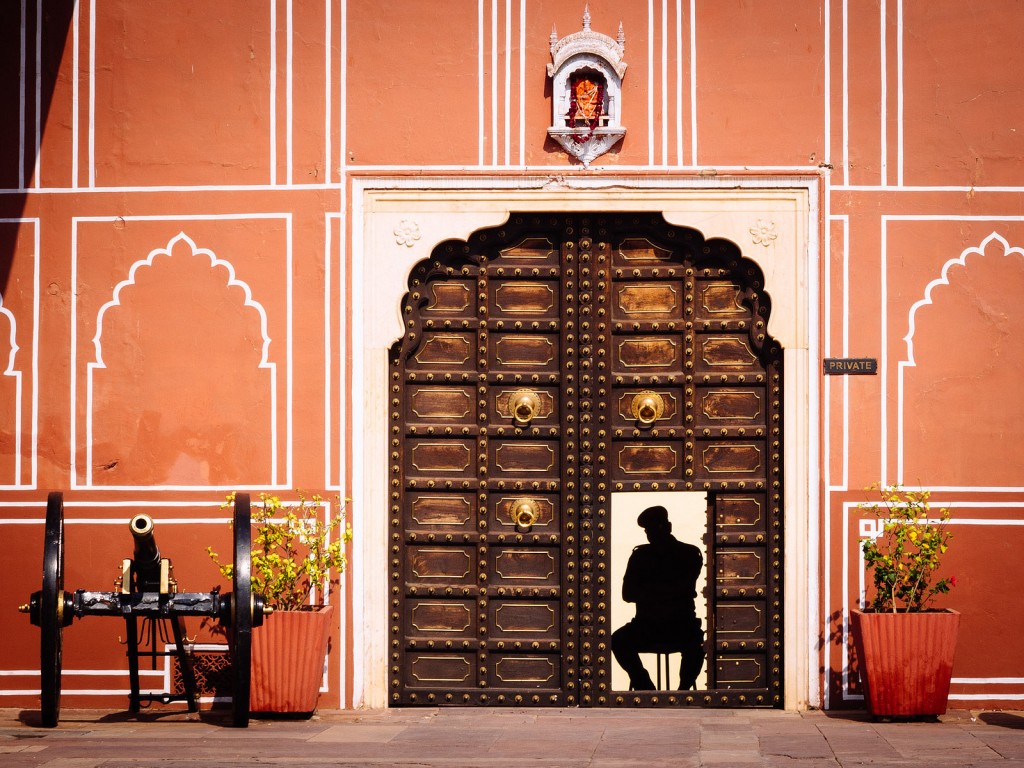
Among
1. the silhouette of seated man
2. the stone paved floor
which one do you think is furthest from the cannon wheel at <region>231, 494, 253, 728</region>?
the silhouette of seated man

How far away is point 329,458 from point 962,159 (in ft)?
11.7

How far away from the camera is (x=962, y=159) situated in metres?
6.99

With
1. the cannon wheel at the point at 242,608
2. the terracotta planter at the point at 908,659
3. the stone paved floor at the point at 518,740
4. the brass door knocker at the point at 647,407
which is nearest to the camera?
the stone paved floor at the point at 518,740

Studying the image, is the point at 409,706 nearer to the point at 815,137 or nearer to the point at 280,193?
the point at 280,193

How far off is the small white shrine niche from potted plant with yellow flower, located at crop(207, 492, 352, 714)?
2.19m

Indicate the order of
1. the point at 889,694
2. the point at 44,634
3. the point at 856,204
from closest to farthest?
1. the point at 44,634
2. the point at 889,694
3. the point at 856,204

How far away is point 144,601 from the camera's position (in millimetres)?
6031

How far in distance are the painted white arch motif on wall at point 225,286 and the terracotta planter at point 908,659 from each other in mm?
3058

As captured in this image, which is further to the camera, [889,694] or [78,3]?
[78,3]

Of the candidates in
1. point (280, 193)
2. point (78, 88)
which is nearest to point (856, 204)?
point (280, 193)

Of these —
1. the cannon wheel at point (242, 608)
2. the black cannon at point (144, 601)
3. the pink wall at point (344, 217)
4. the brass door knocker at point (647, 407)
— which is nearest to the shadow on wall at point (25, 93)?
the pink wall at point (344, 217)

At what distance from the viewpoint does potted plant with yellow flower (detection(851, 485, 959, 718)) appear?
21.2 feet

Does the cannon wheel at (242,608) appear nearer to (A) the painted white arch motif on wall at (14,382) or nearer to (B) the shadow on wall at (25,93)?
(A) the painted white arch motif on wall at (14,382)

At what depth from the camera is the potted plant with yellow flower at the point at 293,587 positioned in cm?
656
